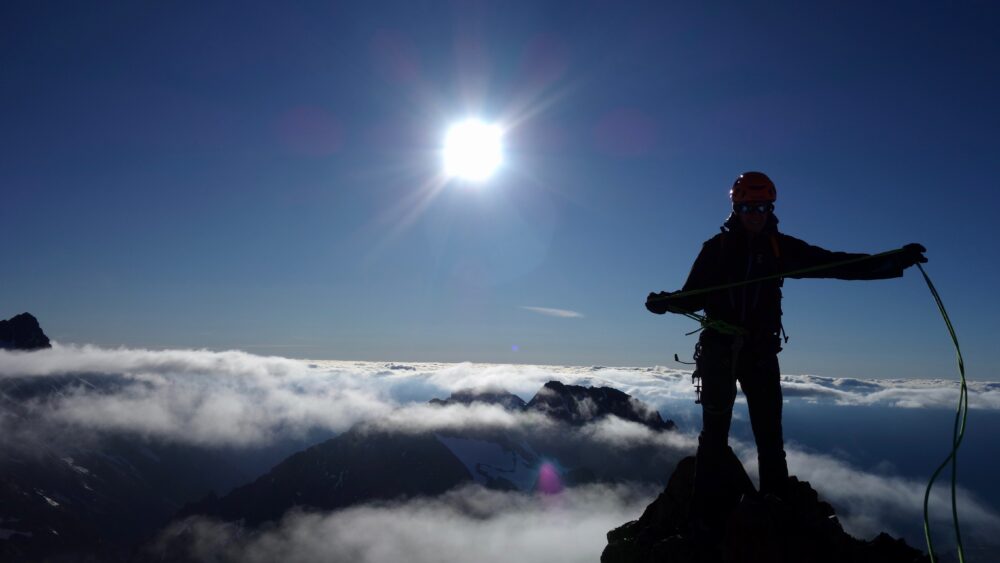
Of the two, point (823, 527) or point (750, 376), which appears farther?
point (750, 376)

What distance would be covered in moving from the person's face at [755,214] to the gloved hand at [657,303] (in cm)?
186

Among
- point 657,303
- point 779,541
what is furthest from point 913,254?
point 779,541

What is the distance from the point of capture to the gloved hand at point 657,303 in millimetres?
9661

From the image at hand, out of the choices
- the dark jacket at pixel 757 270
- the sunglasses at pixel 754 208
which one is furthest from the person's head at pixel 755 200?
the dark jacket at pixel 757 270

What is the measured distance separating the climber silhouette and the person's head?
2 centimetres

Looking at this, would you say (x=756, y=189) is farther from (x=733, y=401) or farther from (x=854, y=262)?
(x=733, y=401)

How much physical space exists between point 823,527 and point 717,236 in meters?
5.11

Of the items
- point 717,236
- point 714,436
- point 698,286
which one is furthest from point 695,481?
point 717,236

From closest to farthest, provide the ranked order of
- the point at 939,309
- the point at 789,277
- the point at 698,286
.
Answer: the point at 939,309, the point at 789,277, the point at 698,286

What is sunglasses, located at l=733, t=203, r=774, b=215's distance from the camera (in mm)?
9211

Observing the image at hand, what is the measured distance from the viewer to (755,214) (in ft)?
30.3

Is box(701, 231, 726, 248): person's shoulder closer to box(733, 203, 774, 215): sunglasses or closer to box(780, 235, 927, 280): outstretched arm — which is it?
box(733, 203, 774, 215): sunglasses

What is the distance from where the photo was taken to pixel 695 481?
9.89 meters

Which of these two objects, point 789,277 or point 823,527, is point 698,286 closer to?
point 789,277
